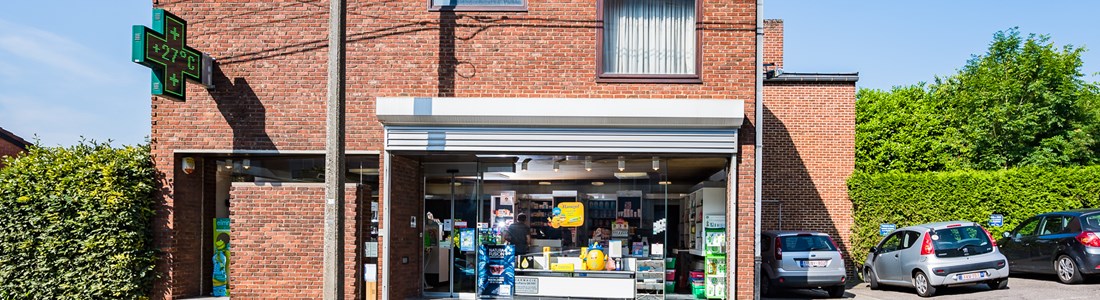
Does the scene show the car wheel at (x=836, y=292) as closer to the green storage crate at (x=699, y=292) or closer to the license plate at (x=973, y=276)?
the license plate at (x=973, y=276)

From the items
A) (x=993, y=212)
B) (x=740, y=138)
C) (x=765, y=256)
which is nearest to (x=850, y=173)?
(x=993, y=212)

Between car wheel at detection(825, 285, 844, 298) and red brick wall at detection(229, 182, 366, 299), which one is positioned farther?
car wheel at detection(825, 285, 844, 298)

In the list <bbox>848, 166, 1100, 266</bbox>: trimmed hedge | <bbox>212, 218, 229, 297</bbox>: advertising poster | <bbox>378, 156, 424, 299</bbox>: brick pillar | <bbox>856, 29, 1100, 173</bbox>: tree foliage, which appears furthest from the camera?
<bbox>856, 29, 1100, 173</bbox>: tree foliage

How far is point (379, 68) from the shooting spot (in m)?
13.0

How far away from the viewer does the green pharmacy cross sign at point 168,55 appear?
11555 millimetres

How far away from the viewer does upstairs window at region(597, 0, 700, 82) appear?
12844mm

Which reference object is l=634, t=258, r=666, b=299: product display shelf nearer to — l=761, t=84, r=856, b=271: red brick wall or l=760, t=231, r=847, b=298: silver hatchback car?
l=760, t=231, r=847, b=298: silver hatchback car

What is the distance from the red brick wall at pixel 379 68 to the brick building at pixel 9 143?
1329 cm

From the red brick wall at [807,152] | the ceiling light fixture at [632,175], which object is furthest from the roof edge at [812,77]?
the ceiling light fixture at [632,175]

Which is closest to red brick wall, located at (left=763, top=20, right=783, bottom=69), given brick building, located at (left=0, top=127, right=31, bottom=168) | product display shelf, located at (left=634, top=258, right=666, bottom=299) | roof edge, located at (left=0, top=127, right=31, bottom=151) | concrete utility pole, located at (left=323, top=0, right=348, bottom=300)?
product display shelf, located at (left=634, top=258, right=666, bottom=299)

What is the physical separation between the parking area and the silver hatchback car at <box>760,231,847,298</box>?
74 centimetres

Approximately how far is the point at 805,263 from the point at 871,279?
8.48 ft

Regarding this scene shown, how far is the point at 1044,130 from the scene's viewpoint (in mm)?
26172

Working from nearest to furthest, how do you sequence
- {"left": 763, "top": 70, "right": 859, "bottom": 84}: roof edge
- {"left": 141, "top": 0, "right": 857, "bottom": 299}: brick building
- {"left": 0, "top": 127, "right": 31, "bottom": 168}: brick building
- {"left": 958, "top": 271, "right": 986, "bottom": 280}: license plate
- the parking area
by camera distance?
{"left": 141, "top": 0, "right": 857, "bottom": 299}: brick building, the parking area, {"left": 958, "top": 271, "right": 986, "bottom": 280}: license plate, {"left": 763, "top": 70, "right": 859, "bottom": 84}: roof edge, {"left": 0, "top": 127, "right": 31, "bottom": 168}: brick building
